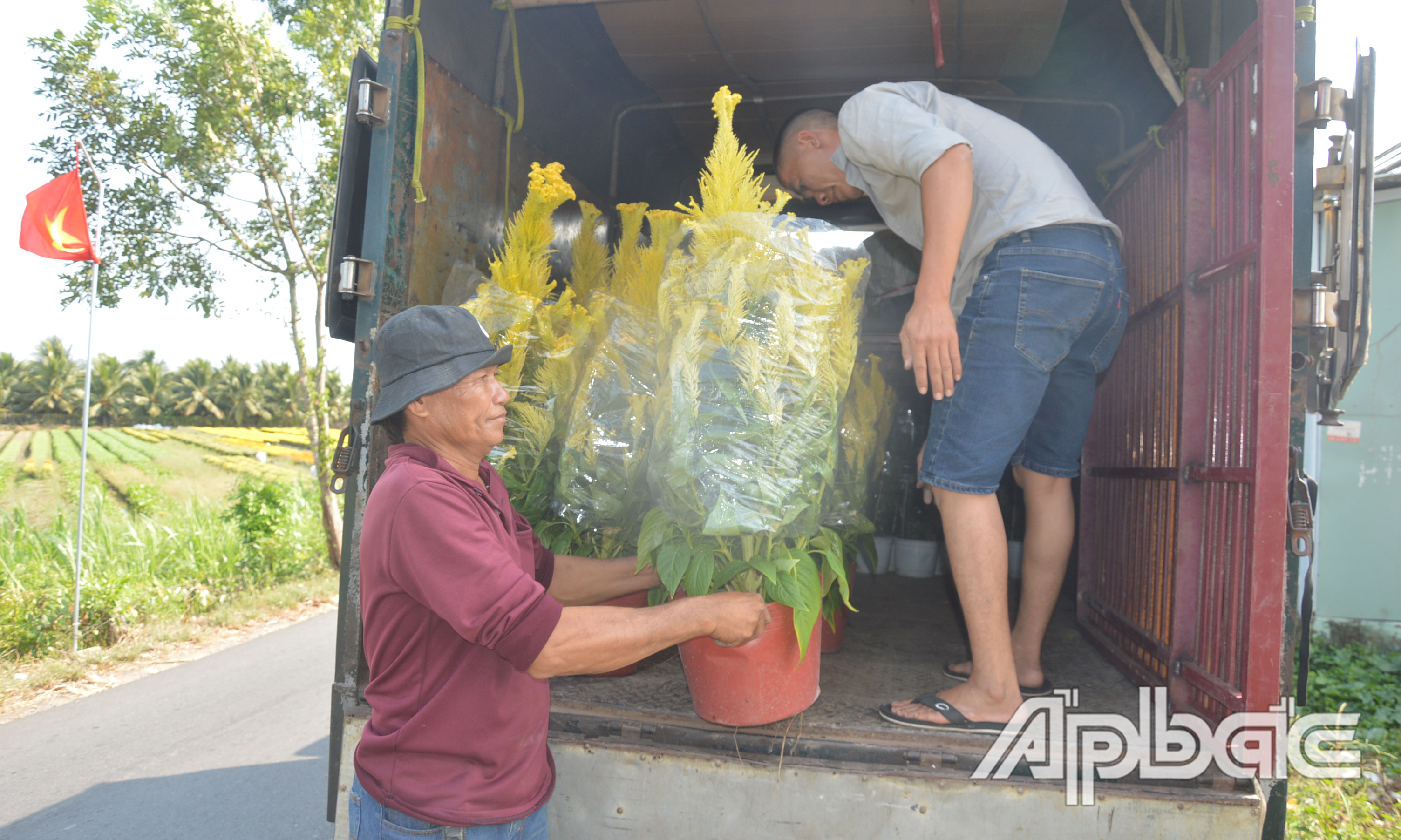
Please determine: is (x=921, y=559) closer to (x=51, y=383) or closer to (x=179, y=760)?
(x=179, y=760)

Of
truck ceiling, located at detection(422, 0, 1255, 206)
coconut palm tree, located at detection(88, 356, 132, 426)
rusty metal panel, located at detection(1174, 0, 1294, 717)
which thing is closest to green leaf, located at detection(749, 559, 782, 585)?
rusty metal panel, located at detection(1174, 0, 1294, 717)

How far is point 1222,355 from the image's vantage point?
2.06 meters

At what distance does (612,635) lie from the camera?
156 cm

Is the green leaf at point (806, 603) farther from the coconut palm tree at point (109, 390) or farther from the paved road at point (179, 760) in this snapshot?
the coconut palm tree at point (109, 390)

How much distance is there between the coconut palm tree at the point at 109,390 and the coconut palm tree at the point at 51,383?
3.47ft

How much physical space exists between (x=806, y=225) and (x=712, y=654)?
120 centimetres

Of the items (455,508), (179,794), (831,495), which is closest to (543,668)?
(455,508)

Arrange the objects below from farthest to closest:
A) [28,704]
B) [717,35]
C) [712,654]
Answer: [28,704] < [717,35] < [712,654]

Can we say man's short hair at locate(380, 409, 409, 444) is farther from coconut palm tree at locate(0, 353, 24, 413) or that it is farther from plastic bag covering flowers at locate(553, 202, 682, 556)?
coconut palm tree at locate(0, 353, 24, 413)

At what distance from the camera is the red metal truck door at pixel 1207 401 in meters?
1.73

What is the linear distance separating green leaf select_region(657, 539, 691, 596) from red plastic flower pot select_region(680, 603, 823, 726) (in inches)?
7.1

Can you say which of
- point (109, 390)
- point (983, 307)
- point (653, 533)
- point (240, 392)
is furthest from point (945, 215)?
point (240, 392)

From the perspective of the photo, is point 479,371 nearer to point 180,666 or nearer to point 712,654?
point 712,654

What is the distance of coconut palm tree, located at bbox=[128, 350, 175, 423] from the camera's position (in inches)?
2047
